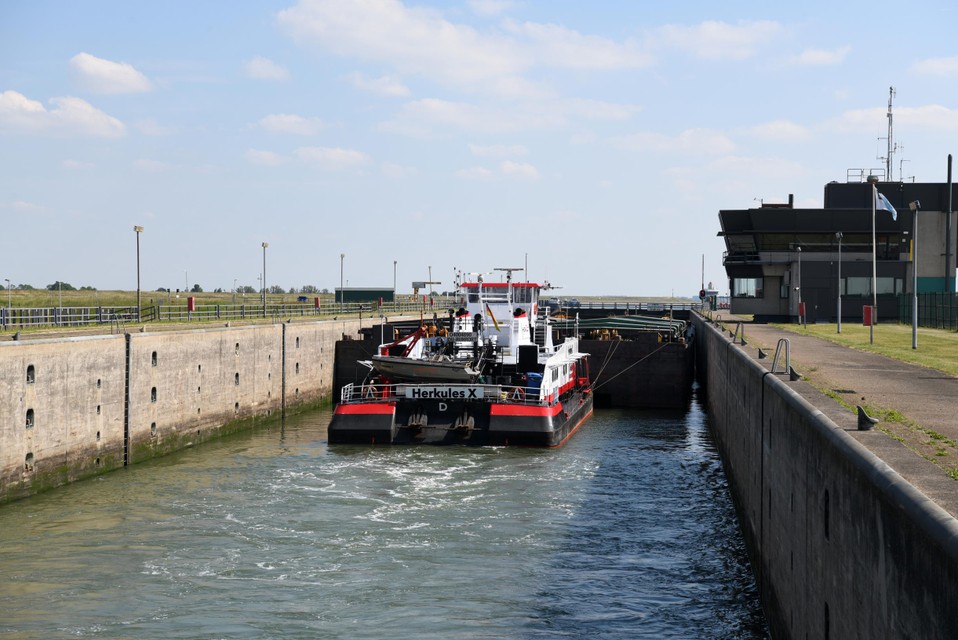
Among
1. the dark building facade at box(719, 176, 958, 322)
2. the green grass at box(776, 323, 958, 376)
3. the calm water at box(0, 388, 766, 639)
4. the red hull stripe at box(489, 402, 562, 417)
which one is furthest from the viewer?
the dark building facade at box(719, 176, 958, 322)

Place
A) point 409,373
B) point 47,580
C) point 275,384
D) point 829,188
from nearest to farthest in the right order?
point 47,580
point 409,373
point 275,384
point 829,188

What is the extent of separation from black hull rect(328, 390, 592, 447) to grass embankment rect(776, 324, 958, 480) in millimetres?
11247

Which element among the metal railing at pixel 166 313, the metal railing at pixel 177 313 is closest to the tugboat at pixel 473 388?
the metal railing at pixel 177 313

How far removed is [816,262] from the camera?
217ft

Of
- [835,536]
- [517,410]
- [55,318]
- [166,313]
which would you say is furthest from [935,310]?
[835,536]

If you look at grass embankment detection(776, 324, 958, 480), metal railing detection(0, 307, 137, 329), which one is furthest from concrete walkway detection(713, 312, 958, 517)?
metal railing detection(0, 307, 137, 329)

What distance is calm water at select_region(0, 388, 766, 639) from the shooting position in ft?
56.7

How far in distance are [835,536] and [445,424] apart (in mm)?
23599

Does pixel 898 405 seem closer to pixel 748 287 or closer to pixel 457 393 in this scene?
pixel 457 393

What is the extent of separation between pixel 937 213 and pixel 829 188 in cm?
977

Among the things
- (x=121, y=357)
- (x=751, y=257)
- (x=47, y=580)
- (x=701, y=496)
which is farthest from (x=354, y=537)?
(x=751, y=257)

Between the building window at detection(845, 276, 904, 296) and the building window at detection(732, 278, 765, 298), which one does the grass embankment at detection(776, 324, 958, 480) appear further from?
the building window at detection(732, 278, 765, 298)

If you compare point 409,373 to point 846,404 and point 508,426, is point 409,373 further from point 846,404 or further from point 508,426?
point 846,404

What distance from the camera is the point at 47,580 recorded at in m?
19.2
